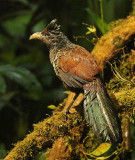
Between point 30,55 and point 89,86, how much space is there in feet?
9.98

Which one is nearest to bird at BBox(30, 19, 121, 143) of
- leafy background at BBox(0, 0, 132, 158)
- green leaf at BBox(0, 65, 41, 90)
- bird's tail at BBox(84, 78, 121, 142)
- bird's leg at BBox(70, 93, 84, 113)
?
bird's tail at BBox(84, 78, 121, 142)

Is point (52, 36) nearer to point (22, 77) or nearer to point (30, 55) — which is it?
point (22, 77)

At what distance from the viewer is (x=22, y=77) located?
15.0 ft

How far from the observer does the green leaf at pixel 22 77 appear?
4.52 meters

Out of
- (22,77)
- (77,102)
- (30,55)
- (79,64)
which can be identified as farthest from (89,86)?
(30,55)

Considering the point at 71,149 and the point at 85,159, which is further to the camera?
the point at 85,159

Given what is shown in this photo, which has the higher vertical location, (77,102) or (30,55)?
(30,55)

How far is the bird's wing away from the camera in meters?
2.86

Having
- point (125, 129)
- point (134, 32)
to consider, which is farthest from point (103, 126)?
point (134, 32)

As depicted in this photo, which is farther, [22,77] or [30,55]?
[30,55]

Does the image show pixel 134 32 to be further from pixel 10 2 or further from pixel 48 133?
pixel 10 2

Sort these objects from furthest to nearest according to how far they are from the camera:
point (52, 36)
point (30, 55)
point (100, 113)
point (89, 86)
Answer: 1. point (30, 55)
2. point (52, 36)
3. point (89, 86)
4. point (100, 113)

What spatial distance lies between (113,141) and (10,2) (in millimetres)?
4208

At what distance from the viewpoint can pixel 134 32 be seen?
3.46 meters
